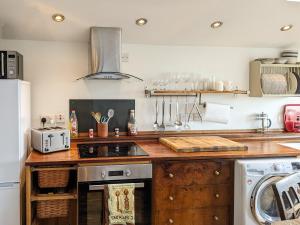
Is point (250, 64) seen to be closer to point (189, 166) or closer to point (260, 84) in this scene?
point (260, 84)

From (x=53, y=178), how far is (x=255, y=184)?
1.63 m

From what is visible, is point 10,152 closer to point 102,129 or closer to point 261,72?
point 102,129

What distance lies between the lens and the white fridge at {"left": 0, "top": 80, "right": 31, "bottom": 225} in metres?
2.54

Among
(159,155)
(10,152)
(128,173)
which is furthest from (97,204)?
(10,152)

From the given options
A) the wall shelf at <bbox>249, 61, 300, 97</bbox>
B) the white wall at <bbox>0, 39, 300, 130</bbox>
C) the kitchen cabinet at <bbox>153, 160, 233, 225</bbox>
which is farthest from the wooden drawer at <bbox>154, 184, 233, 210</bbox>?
the wall shelf at <bbox>249, 61, 300, 97</bbox>

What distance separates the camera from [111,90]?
137 inches

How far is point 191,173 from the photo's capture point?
9.12 feet

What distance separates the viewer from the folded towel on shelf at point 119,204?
8.54 feet

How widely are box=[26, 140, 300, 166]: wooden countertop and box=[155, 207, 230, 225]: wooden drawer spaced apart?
18.1 inches

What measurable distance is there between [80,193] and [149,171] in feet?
1.86

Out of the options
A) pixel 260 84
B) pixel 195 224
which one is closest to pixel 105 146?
pixel 195 224

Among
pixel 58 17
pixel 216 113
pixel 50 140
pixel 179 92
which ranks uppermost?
pixel 58 17

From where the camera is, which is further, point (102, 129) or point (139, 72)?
point (139, 72)

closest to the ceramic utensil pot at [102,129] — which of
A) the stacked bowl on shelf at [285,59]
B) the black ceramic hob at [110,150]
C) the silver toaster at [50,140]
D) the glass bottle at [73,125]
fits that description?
the black ceramic hob at [110,150]
